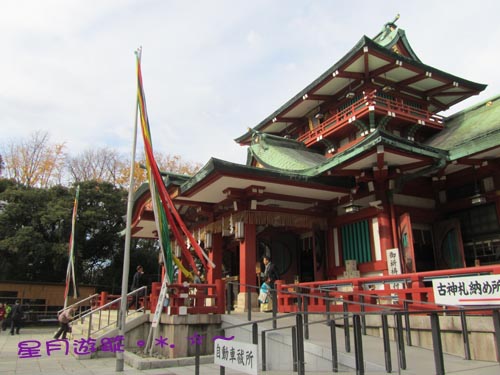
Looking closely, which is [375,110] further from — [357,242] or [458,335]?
[458,335]

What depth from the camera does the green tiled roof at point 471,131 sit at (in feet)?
32.6

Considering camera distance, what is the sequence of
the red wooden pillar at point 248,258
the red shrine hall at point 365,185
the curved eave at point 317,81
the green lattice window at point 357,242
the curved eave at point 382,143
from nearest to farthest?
1. the curved eave at point 382,143
2. the red shrine hall at point 365,185
3. the red wooden pillar at point 248,258
4. the green lattice window at point 357,242
5. the curved eave at point 317,81

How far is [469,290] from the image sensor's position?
21.3 feet

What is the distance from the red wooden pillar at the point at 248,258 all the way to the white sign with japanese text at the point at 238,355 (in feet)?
19.8

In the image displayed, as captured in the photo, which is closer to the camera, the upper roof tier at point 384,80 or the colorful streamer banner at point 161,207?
the colorful streamer banner at point 161,207

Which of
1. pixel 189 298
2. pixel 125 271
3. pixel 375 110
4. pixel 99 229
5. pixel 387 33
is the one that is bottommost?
pixel 189 298

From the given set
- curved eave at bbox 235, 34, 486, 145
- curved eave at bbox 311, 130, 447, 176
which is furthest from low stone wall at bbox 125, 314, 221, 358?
curved eave at bbox 235, 34, 486, 145

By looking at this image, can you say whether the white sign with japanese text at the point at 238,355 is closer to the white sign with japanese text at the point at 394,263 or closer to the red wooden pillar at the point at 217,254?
the white sign with japanese text at the point at 394,263

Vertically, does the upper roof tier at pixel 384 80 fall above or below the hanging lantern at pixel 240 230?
above

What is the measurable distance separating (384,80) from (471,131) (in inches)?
159

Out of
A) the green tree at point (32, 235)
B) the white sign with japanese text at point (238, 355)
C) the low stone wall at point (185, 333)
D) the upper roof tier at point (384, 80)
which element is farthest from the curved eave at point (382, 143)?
the green tree at point (32, 235)

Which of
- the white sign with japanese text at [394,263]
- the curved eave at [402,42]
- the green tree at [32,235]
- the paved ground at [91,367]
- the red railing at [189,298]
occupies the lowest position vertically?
the paved ground at [91,367]

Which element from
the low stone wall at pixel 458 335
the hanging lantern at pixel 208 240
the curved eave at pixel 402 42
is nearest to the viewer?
the low stone wall at pixel 458 335

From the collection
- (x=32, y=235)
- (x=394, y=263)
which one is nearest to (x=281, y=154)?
(x=394, y=263)
